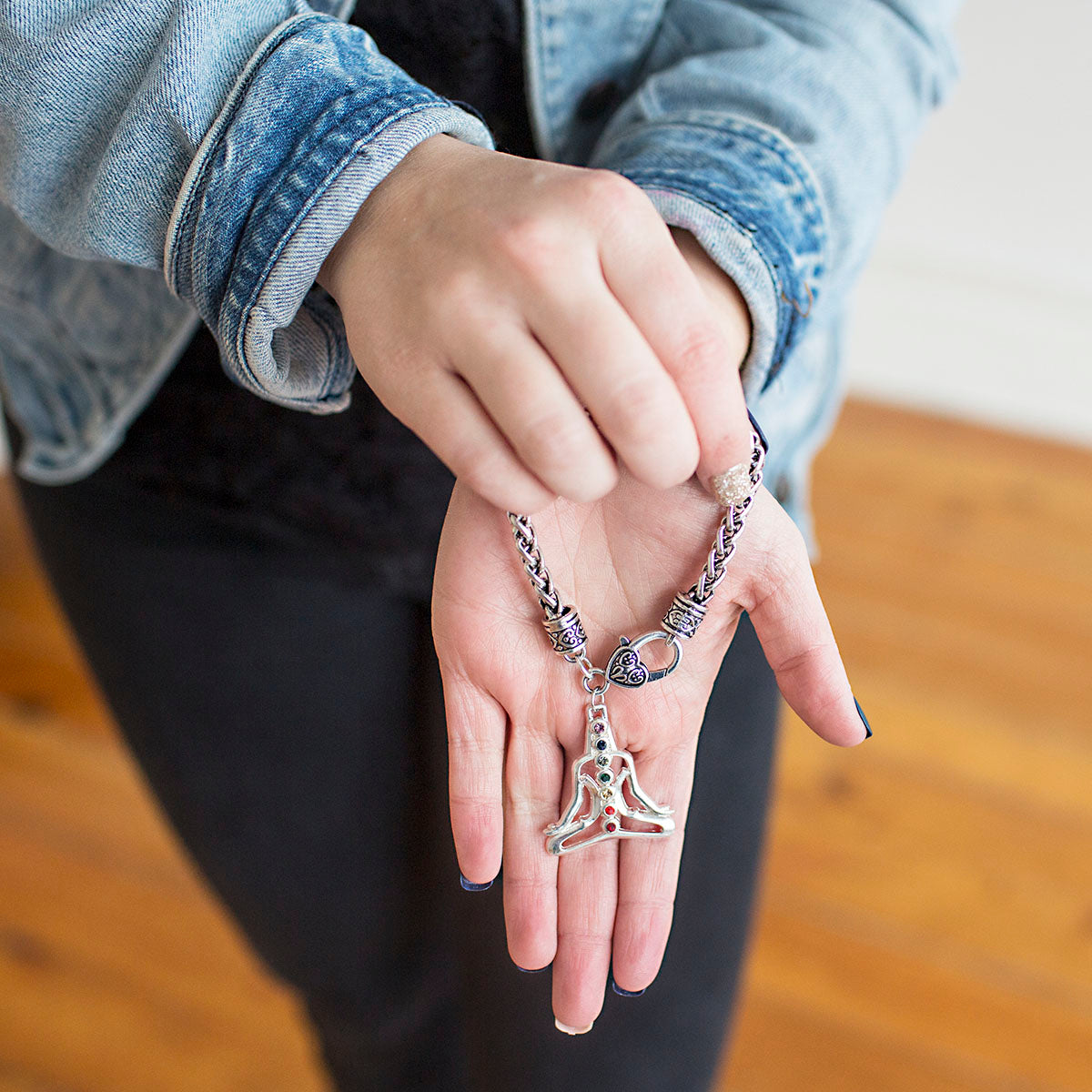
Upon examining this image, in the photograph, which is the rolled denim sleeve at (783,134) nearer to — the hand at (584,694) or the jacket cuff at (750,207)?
the jacket cuff at (750,207)

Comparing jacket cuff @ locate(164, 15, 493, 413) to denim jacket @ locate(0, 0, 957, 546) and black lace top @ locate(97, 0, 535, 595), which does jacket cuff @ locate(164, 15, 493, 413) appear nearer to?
denim jacket @ locate(0, 0, 957, 546)

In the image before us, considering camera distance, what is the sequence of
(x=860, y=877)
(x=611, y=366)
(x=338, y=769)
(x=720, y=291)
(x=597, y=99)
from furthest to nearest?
(x=860, y=877) → (x=338, y=769) → (x=597, y=99) → (x=720, y=291) → (x=611, y=366)

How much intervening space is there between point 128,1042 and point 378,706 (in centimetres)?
90

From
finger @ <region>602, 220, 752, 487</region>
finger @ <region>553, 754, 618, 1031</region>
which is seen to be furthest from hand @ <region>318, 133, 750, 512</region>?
finger @ <region>553, 754, 618, 1031</region>

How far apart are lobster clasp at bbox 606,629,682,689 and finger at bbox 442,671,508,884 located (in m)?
0.07

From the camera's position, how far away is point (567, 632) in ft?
1.68

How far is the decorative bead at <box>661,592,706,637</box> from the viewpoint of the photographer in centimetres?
51

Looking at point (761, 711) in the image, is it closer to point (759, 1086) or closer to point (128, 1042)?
point (759, 1086)

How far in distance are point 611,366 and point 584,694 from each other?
0.21 m

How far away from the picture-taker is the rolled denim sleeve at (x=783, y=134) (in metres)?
0.50

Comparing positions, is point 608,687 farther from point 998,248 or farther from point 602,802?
point 998,248

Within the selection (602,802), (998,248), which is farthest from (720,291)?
(998,248)

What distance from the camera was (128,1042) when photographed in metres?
1.31

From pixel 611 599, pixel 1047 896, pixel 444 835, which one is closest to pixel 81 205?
pixel 611 599
